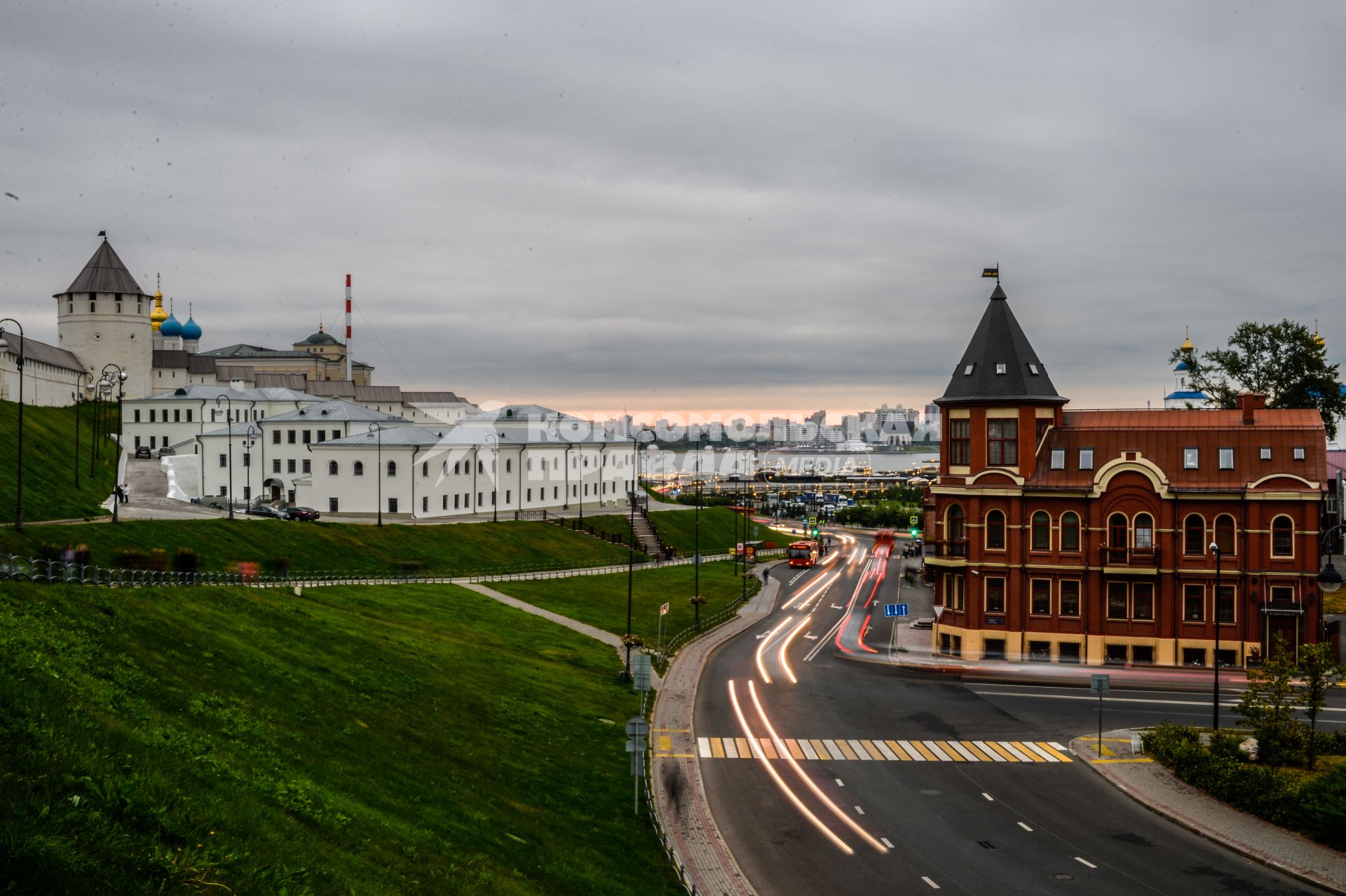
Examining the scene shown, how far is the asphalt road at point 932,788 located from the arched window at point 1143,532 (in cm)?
662

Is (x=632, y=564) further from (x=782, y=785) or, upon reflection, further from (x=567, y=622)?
(x=782, y=785)

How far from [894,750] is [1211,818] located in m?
10.4

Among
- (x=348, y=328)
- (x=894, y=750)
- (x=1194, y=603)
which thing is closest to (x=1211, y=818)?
(x=894, y=750)

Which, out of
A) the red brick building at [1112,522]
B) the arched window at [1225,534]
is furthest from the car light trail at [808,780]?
the arched window at [1225,534]

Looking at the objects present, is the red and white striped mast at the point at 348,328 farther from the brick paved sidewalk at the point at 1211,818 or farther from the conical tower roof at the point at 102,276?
the brick paved sidewalk at the point at 1211,818

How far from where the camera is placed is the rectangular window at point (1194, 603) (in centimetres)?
5247

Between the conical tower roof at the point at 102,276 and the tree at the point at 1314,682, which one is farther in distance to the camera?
the conical tower roof at the point at 102,276

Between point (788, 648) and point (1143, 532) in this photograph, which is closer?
point (1143, 532)

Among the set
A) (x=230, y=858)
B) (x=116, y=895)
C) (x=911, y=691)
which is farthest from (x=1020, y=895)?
(x=911, y=691)

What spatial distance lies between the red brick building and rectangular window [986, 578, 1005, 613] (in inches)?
3.3

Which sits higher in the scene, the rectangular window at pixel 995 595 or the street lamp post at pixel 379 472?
the street lamp post at pixel 379 472

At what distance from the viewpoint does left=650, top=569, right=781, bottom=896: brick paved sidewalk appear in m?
25.2

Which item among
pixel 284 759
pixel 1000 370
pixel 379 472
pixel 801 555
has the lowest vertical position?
pixel 801 555

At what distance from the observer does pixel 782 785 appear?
3269 centimetres
